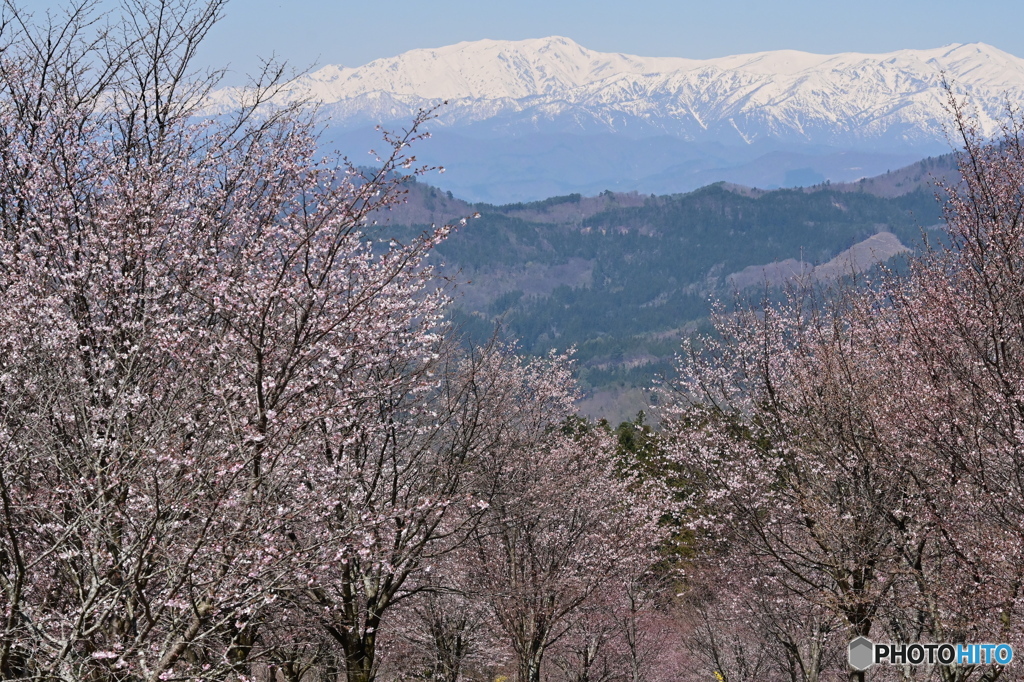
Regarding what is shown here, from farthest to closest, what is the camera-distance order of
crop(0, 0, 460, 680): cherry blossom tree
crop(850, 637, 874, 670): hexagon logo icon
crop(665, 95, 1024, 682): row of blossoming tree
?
1. crop(850, 637, 874, 670): hexagon logo icon
2. crop(665, 95, 1024, 682): row of blossoming tree
3. crop(0, 0, 460, 680): cherry blossom tree

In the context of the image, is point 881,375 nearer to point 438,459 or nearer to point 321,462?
point 438,459

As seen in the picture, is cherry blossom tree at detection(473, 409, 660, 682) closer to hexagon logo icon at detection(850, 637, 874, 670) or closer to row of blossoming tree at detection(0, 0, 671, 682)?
row of blossoming tree at detection(0, 0, 671, 682)

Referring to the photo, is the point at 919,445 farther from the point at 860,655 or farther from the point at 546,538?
the point at 546,538

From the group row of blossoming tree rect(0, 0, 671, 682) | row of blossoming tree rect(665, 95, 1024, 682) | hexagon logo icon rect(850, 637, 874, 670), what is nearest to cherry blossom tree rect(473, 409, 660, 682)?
row of blossoming tree rect(0, 0, 671, 682)

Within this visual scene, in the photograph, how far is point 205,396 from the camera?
30.0ft


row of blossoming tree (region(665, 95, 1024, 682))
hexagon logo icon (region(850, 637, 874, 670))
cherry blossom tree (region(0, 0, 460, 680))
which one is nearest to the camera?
cherry blossom tree (region(0, 0, 460, 680))

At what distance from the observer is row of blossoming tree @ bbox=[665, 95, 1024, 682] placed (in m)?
12.4

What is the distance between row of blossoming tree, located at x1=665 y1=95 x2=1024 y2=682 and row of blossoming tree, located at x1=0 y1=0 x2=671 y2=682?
4606 millimetres

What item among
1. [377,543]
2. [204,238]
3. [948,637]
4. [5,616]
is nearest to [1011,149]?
[948,637]

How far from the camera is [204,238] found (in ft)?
40.3

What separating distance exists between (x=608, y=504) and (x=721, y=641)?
15.1 m

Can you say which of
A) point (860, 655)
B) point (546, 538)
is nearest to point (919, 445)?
point (860, 655)

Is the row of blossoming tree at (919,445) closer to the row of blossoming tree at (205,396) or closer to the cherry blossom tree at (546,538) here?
the cherry blossom tree at (546,538)

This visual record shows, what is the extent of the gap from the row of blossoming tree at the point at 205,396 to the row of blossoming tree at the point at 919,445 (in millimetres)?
4606
